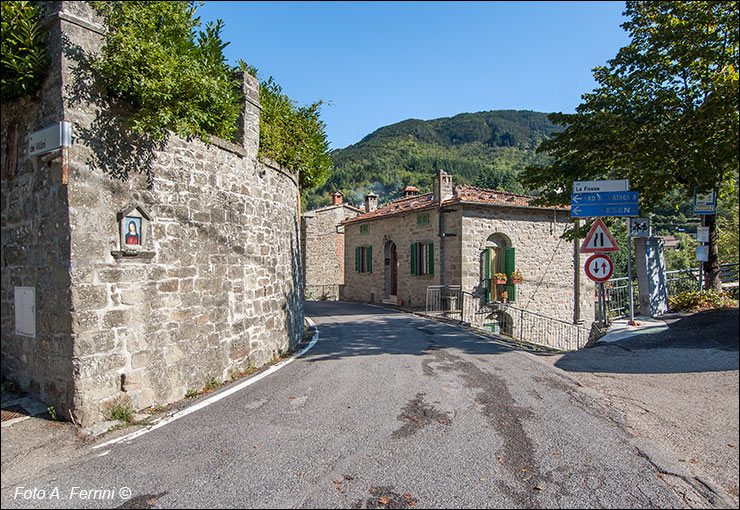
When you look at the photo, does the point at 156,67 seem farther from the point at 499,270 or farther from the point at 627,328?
the point at 499,270

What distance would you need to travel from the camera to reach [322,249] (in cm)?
2731

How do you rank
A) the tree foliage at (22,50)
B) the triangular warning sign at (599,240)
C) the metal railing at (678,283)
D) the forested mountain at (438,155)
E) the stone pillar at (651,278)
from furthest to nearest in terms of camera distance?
1. the forested mountain at (438,155)
2. the metal railing at (678,283)
3. the stone pillar at (651,278)
4. the triangular warning sign at (599,240)
5. the tree foliage at (22,50)

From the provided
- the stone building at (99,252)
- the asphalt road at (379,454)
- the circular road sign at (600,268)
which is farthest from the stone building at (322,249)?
the asphalt road at (379,454)

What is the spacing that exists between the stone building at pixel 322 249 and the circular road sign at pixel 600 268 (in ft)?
63.3

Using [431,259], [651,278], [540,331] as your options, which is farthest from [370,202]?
[651,278]

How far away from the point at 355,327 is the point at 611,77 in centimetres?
895

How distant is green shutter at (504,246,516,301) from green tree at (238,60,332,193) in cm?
958

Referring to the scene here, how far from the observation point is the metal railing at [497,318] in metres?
15.8

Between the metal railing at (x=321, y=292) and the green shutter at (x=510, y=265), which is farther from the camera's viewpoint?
the metal railing at (x=321, y=292)

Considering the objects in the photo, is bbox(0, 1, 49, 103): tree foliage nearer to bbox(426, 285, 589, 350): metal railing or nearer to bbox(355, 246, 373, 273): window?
bbox(426, 285, 589, 350): metal railing

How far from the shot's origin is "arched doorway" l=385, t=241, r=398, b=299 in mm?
20297

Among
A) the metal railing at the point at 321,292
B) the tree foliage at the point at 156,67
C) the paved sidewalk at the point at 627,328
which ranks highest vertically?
the tree foliage at the point at 156,67

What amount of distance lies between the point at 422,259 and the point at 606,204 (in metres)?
10.3

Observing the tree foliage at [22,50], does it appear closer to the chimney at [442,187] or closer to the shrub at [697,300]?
the shrub at [697,300]
